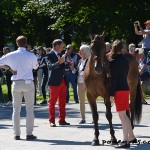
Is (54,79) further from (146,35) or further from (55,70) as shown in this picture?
(146,35)

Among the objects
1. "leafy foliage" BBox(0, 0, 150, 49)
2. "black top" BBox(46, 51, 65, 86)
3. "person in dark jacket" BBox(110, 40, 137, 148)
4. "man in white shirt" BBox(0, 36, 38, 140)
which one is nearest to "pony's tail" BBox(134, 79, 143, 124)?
"person in dark jacket" BBox(110, 40, 137, 148)

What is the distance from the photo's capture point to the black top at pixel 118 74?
1064 cm

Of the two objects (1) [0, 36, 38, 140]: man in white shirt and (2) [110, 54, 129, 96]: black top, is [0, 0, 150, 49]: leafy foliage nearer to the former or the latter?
(1) [0, 36, 38, 140]: man in white shirt

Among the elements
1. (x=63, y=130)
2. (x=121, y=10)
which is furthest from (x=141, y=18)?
(x=63, y=130)

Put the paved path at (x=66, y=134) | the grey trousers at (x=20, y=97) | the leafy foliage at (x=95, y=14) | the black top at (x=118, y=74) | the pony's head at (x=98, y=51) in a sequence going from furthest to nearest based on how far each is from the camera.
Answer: the leafy foliage at (x=95, y=14) → the grey trousers at (x=20, y=97) → the paved path at (x=66, y=134) → the pony's head at (x=98, y=51) → the black top at (x=118, y=74)

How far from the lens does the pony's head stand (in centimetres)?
1080

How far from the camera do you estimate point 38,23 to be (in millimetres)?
54250

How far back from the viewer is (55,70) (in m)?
14.6

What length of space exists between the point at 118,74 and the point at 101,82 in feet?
3.03

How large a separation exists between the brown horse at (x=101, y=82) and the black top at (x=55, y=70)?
2.46 meters

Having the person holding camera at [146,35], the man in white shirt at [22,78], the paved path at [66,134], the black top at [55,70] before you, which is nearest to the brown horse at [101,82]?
the paved path at [66,134]

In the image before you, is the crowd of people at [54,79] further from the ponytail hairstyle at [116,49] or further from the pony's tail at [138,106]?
the pony's tail at [138,106]

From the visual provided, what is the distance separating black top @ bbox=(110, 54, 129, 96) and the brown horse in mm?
286

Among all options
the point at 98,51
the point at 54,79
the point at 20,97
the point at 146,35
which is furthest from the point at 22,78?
the point at 146,35
